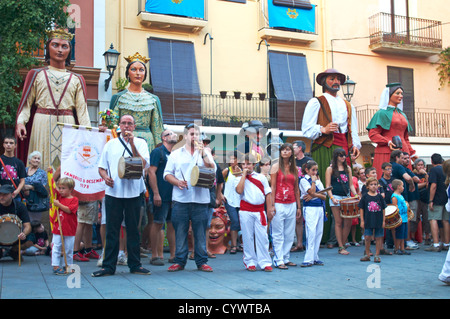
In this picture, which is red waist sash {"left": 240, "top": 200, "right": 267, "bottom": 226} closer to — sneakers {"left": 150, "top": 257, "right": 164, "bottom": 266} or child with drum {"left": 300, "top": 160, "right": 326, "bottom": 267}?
child with drum {"left": 300, "top": 160, "right": 326, "bottom": 267}

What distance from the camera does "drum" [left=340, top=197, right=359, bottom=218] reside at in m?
8.98

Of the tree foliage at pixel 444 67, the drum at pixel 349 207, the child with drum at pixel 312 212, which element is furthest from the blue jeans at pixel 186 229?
the tree foliage at pixel 444 67

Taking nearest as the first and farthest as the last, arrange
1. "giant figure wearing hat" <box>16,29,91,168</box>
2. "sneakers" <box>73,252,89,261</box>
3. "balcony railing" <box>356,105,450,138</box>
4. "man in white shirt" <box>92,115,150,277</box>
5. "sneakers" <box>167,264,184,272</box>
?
1. "man in white shirt" <box>92,115,150,277</box>
2. "sneakers" <box>167,264,184,272</box>
3. "sneakers" <box>73,252,89,261</box>
4. "giant figure wearing hat" <box>16,29,91,168</box>
5. "balcony railing" <box>356,105,450,138</box>

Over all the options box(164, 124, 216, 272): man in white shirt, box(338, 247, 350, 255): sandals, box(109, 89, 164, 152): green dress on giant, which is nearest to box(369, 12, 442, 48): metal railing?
box(338, 247, 350, 255): sandals

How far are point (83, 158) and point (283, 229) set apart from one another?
2865mm

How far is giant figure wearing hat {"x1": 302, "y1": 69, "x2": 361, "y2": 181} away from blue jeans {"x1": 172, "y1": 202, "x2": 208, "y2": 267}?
3.30m

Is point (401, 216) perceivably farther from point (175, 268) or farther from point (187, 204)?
point (175, 268)

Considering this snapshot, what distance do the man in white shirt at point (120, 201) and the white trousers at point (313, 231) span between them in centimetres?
222

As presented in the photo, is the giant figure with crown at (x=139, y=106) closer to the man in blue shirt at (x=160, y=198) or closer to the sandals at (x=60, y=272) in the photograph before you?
the man in blue shirt at (x=160, y=198)

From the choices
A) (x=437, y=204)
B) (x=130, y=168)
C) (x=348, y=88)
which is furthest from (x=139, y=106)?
(x=348, y=88)

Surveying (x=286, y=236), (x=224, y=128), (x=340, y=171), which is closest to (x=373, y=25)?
(x=224, y=128)

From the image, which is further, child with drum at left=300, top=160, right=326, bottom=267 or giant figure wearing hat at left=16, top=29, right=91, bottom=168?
giant figure wearing hat at left=16, top=29, right=91, bottom=168

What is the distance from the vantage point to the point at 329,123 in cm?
949

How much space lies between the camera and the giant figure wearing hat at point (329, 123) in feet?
31.5
